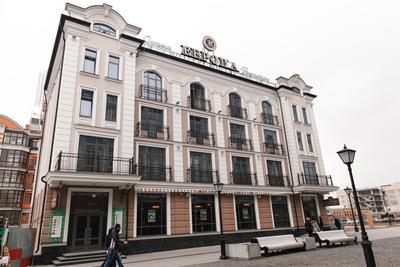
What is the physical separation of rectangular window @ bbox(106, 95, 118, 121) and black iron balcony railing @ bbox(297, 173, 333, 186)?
16.7 meters

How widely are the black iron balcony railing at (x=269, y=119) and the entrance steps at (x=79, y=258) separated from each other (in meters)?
17.5

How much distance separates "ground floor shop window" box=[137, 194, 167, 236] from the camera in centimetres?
1667

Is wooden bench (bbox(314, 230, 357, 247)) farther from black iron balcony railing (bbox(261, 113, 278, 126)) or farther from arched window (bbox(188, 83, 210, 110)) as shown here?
black iron balcony railing (bbox(261, 113, 278, 126))

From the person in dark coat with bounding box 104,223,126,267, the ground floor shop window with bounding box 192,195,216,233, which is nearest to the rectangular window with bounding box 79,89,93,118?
the ground floor shop window with bounding box 192,195,216,233

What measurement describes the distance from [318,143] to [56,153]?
23.8 m

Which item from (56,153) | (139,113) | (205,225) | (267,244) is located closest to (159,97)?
(139,113)

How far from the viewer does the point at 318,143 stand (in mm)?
28000

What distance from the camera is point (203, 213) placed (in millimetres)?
19281

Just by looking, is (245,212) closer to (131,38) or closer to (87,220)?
(87,220)

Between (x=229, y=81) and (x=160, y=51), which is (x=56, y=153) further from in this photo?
(x=229, y=81)

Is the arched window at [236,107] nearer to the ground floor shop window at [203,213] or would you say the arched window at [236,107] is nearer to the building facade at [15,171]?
the ground floor shop window at [203,213]

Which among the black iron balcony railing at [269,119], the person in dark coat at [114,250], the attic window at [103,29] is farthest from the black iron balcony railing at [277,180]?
the attic window at [103,29]

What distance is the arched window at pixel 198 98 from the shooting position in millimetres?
21875

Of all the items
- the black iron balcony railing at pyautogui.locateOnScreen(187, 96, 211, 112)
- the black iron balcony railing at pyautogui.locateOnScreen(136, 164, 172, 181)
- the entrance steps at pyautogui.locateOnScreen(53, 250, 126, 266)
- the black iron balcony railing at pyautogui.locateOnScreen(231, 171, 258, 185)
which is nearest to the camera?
the entrance steps at pyautogui.locateOnScreen(53, 250, 126, 266)
